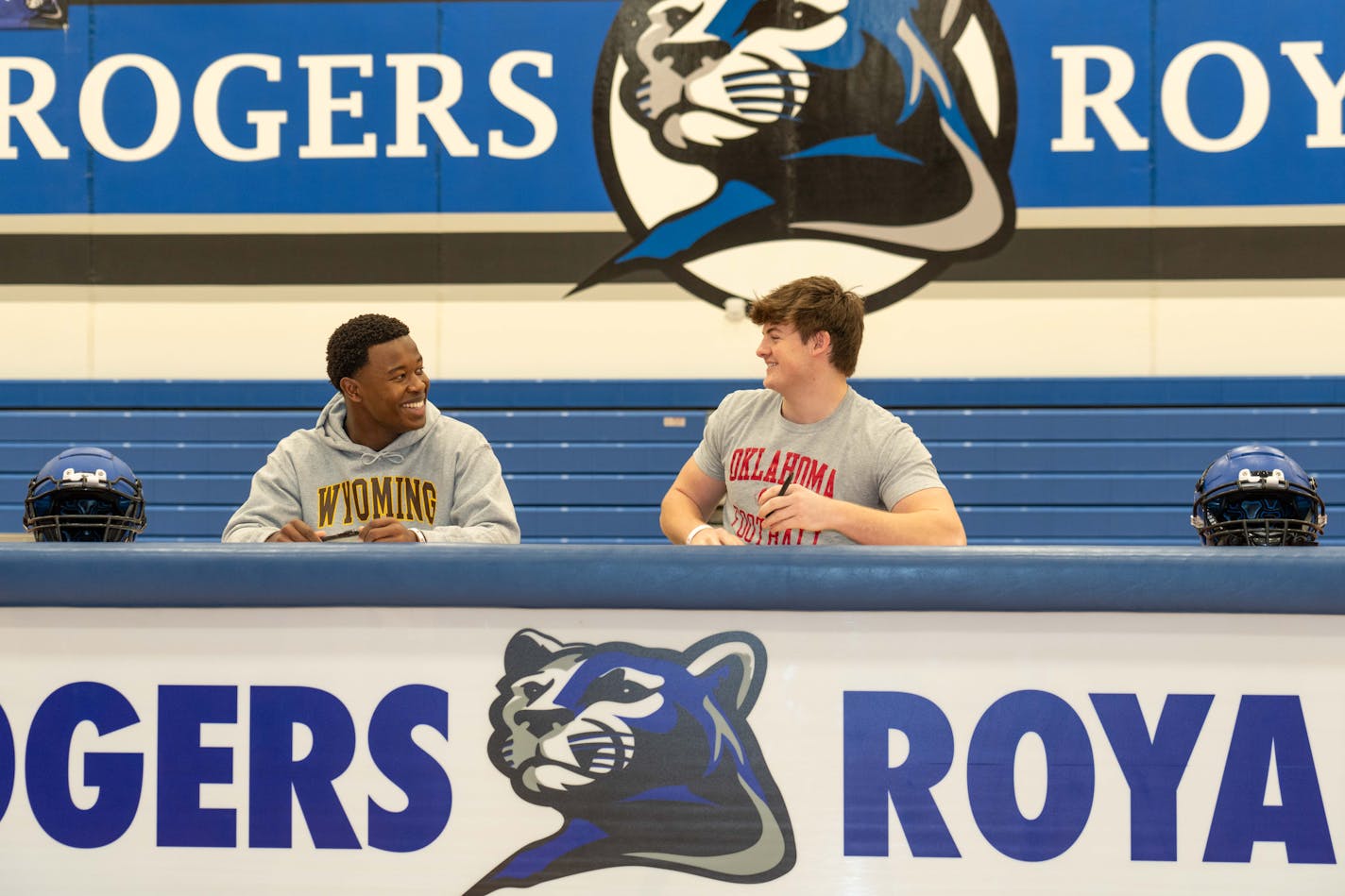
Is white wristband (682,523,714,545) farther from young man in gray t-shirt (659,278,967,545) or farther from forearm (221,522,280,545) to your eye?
forearm (221,522,280,545)

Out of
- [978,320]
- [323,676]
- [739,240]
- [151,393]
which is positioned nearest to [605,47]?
[739,240]

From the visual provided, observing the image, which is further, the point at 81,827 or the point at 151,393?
the point at 151,393

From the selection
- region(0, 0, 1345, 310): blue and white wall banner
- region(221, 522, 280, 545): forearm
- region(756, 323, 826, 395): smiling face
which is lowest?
region(221, 522, 280, 545): forearm

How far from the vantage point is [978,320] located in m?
4.95

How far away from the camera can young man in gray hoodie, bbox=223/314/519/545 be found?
108 inches

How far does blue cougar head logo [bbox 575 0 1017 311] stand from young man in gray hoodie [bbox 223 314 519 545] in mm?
2381

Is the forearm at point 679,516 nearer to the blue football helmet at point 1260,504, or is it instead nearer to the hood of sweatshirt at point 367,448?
the hood of sweatshirt at point 367,448

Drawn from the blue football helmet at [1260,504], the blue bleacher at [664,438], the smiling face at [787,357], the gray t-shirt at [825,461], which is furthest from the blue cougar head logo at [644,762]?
the blue bleacher at [664,438]

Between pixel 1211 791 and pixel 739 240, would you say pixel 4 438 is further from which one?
pixel 1211 791

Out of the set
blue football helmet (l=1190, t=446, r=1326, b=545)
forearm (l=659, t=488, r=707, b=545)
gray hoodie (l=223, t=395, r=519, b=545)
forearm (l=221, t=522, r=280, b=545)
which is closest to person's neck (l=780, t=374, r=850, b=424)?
forearm (l=659, t=488, r=707, b=545)

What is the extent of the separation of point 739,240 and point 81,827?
361 cm

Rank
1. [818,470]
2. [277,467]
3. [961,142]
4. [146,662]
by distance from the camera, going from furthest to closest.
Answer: [961,142]
[277,467]
[818,470]
[146,662]

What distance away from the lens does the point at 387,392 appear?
276cm

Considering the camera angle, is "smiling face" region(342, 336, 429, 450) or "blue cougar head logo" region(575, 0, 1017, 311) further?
"blue cougar head logo" region(575, 0, 1017, 311)
